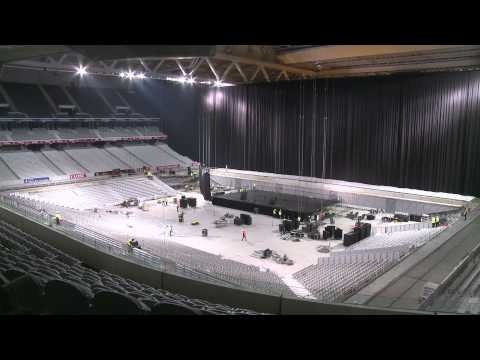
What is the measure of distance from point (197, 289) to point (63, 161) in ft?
89.5

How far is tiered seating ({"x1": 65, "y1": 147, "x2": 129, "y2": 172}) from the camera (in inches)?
1383

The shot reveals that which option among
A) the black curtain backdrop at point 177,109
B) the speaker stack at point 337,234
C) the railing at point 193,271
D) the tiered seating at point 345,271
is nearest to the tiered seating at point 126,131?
the black curtain backdrop at point 177,109

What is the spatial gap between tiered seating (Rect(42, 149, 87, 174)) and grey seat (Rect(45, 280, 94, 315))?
29.0 meters

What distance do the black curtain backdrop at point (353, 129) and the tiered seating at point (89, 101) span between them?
7.53 meters

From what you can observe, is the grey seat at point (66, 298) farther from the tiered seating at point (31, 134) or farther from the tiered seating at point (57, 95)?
the tiered seating at point (57, 95)

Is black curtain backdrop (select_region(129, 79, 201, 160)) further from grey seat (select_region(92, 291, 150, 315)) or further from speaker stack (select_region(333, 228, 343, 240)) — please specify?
grey seat (select_region(92, 291, 150, 315))

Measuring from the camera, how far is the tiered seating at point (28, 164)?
30953 millimetres

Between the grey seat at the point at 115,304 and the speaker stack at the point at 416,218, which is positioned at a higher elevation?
the grey seat at the point at 115,304

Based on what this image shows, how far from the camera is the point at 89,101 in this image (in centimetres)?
4131

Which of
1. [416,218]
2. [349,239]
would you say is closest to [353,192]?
[416,218]

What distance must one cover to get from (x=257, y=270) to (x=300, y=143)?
67.6 ft
